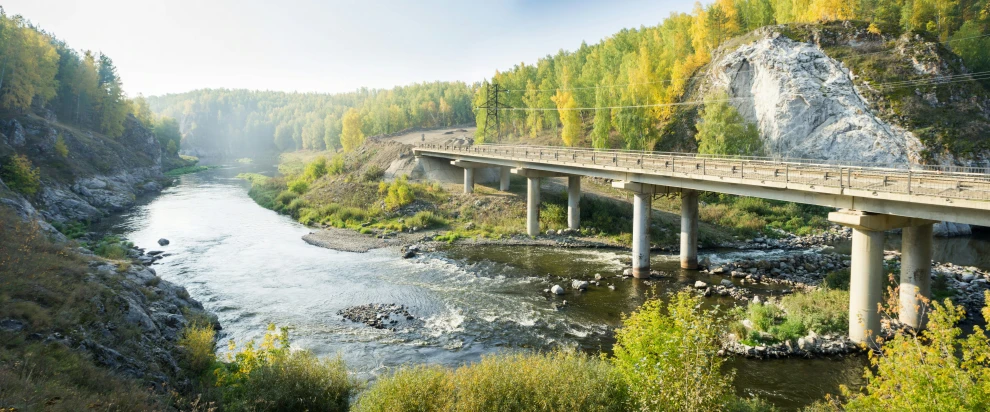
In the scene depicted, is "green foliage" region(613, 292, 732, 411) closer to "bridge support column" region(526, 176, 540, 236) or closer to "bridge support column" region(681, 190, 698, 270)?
"bridge support column" region(681, 190, 698, 270)

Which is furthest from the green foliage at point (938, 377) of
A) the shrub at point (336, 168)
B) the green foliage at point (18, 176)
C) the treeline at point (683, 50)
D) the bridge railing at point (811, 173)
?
the shrub at point (336, 168)

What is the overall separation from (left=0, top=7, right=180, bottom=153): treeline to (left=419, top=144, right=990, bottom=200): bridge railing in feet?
245

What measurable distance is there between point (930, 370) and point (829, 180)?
16.2 m

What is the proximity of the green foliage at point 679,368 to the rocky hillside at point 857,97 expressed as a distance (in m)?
52.8

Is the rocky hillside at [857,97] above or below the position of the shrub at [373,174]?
above

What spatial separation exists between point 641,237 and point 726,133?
27895 millimetres

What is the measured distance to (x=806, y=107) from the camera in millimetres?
59625

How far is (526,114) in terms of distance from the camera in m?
106

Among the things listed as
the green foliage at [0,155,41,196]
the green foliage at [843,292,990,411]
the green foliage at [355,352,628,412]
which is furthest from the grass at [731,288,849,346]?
the green foliage at [0,155,41,196]

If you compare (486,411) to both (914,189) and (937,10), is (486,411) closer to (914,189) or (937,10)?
(914,189)

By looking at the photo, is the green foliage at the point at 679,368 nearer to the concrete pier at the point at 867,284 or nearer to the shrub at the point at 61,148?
the concrete pier at the point at 867,284

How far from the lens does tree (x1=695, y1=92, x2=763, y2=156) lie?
5588 cm

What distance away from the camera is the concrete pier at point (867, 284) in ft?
70.6

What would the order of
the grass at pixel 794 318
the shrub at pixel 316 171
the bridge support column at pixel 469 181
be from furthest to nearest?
the shrub at pixel 316 171
the bridge support column at pixel 469 181
the grass at pixel 794 318
